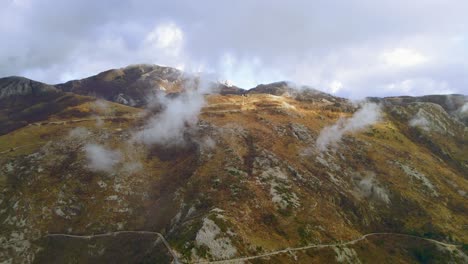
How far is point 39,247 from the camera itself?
15212 centimetres

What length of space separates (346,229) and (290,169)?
3893 cm

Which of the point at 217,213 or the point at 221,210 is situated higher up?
the point at 221,210

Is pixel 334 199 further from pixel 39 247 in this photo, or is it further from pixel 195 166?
pixel 39 247

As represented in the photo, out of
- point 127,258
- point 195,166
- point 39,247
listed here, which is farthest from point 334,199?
point 39,247

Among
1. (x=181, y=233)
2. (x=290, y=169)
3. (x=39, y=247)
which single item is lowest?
(x=39, y=247)

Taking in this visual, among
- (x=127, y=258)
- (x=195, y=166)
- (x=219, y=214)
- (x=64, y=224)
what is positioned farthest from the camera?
(x=195, y=166)

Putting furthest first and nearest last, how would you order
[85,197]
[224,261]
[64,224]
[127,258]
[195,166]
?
[195,166]
[85,197]
[64,224]
[127,258]
[224,261]

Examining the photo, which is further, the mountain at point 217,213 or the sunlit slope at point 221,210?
the sunlit slope at point 221,210

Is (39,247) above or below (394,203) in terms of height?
below

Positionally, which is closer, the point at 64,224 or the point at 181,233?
the point at 181,233

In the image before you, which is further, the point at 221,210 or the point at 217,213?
the point at 221,210

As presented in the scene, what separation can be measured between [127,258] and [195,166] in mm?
59292

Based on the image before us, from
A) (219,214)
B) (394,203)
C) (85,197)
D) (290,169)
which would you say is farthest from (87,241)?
(394,203)

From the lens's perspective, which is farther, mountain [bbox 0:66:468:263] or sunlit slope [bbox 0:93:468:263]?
sunlit slope [bbox 0:93:468:263]
